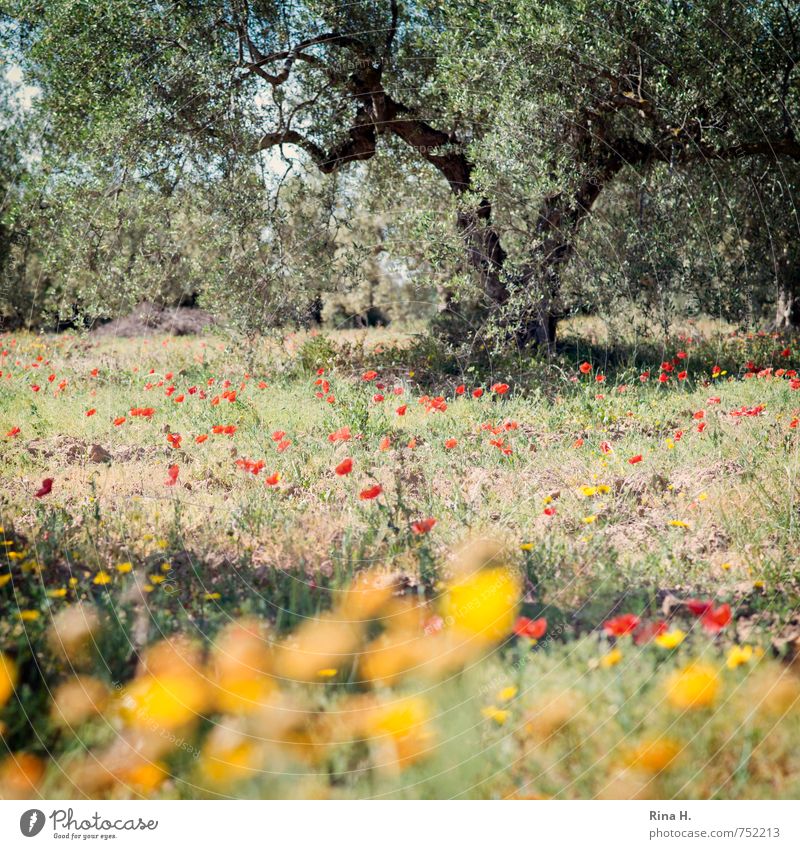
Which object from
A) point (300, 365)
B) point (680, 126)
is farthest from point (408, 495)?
point (680, 126)

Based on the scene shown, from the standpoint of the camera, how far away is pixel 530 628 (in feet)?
10.5

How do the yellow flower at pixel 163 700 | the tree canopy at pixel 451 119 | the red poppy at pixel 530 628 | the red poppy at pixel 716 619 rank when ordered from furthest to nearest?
1. the tree canopy at pixel 451 119
2. the red poppy at pixel 530 628
3. the red poppy at pixel 716 619
4. the yellow flower at pixel 163 700

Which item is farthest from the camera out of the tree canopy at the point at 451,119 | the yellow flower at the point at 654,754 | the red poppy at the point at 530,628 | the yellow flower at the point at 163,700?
the tree canopy at the point at 451,119

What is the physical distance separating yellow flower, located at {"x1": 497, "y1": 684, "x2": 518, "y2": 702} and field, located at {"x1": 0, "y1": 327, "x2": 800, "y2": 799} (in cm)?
1

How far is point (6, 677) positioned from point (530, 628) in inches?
86.7

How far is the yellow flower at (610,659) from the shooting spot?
290 cm

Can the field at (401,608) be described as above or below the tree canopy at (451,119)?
below

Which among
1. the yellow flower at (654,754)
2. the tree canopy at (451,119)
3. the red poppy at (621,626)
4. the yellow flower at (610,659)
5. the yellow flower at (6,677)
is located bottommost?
the yellow flower at (654,754)

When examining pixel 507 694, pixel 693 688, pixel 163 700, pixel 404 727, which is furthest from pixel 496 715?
pixel 163 700

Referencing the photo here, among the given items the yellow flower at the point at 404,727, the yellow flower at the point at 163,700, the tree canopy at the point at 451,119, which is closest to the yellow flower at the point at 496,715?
the yellow flower at the point at 404,727

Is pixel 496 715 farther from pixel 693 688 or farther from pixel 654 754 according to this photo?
pixel 693 688

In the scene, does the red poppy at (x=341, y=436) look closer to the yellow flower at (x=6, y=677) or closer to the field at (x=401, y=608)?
the field at (x=401, y=608)

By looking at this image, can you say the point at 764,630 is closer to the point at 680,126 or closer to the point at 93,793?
the point at 93,793

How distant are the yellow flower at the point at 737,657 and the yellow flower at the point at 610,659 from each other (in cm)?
41
